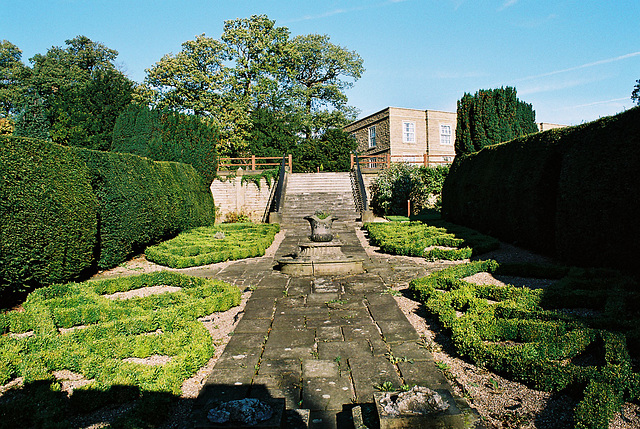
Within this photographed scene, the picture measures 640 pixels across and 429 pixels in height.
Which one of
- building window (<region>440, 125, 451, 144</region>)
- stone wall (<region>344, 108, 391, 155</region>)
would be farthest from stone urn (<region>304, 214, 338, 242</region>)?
building window (<region>440, 125, 451, 144</region>)

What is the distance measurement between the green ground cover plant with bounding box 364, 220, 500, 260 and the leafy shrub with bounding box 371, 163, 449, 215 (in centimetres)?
607

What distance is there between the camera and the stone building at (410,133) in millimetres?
26844

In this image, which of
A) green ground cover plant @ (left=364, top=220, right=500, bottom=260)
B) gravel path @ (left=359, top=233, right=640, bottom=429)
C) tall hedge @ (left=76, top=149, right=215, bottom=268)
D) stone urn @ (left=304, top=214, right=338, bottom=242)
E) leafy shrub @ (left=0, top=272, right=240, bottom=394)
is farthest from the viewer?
stone urn @ (left=304, top=214, right=338, bottom=242)

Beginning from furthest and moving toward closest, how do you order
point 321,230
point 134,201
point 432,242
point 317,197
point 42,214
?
point 317,197, point 432,242, point 134,201, point 321,230, point 42,214

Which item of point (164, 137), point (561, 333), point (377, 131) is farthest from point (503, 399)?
point (377, 131)

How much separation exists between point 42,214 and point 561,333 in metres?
6.84

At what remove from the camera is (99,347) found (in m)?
3.59

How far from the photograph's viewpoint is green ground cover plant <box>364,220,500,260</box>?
829 cm

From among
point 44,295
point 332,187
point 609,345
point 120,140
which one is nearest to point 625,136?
point 609,345

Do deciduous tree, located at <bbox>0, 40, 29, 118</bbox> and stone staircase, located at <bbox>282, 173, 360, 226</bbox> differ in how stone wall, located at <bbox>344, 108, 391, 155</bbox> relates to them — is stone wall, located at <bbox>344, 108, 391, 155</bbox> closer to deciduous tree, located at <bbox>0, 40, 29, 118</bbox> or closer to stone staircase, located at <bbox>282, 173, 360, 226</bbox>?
stone staircase, located at <bbox>282, 173, 360, 226</bbox>

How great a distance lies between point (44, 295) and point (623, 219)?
8588mm

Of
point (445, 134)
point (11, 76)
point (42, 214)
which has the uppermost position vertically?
point (11, 76)

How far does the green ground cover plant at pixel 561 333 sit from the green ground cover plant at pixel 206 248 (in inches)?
194

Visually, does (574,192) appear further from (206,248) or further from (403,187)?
(403,187)
